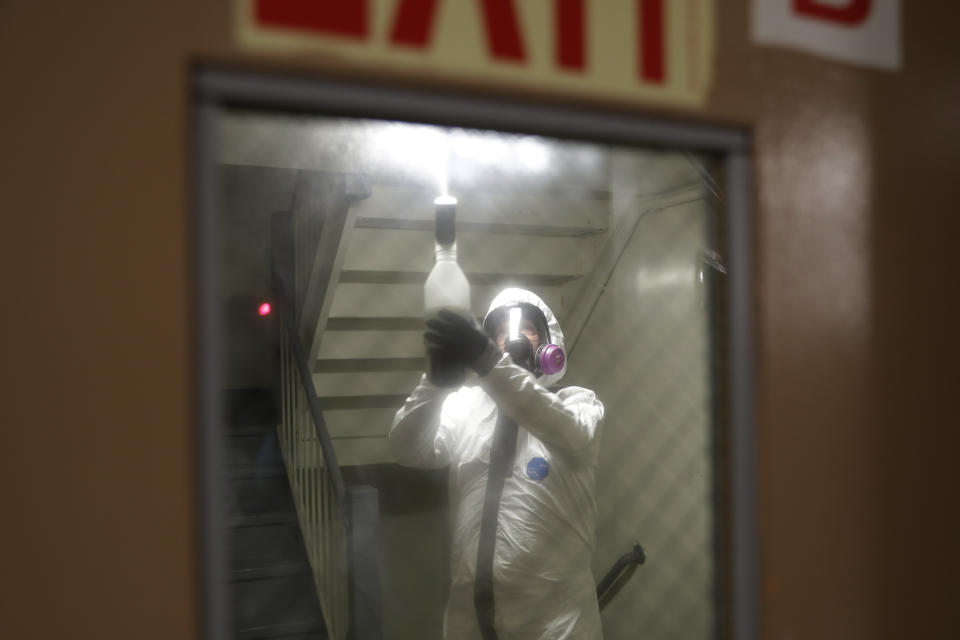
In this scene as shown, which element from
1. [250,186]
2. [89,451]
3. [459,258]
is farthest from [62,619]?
[250,186]

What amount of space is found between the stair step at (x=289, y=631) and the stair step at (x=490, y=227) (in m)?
1.53

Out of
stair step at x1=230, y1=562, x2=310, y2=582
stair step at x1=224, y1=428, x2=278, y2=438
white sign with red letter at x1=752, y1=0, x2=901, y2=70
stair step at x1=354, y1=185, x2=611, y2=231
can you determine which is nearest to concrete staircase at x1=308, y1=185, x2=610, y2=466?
stair step at x1=354, y1=185, x2=611, y2=231

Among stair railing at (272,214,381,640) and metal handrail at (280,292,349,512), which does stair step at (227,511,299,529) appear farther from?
metal handrail at (280,292,349,512)

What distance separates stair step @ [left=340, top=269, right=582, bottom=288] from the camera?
2.39m

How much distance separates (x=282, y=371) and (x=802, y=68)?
2.61m

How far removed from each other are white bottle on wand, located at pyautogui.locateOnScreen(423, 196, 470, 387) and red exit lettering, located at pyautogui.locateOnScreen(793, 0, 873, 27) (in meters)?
0.71

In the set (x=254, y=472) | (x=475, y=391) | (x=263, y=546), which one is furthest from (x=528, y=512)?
(x=254, y=472)

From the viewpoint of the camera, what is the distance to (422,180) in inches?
89.0

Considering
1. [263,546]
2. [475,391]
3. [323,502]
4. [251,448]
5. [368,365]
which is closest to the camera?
[475,391]

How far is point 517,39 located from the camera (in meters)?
0.76

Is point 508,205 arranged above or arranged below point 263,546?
above

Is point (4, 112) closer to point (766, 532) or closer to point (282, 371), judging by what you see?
point (766, 532)

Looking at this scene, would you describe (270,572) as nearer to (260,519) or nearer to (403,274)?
(260,519)

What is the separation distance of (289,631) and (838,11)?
2.61 m
